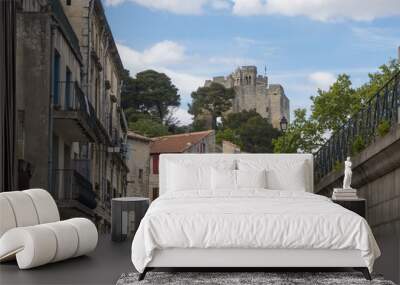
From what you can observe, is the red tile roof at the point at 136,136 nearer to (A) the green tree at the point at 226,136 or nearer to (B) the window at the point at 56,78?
(A) the green tree at the point at 226,136

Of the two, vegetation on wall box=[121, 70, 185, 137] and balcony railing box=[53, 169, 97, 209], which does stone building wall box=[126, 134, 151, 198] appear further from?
balcony railing box=[53, 169, 97, 209]

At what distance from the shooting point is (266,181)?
642 cm

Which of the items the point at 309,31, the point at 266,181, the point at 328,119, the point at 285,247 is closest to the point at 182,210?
the point at 285,247

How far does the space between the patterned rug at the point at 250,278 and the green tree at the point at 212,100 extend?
4465 mm

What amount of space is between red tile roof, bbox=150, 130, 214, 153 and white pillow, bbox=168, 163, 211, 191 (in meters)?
1.84

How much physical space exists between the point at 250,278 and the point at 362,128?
5129mm

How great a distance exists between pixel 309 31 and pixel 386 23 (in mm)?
983

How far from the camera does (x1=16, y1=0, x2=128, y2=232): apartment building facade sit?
7754 mm

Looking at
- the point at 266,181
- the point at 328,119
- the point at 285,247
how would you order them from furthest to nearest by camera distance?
the point at 328,119 → the point at 266,181 → the point at 285,247

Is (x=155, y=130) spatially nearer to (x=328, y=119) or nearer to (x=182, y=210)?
(x=328, y=119)

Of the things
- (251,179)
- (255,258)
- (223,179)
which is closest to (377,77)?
(251,179)

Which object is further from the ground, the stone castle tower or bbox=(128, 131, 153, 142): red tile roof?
the stone castle tower

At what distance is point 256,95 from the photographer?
8547mm

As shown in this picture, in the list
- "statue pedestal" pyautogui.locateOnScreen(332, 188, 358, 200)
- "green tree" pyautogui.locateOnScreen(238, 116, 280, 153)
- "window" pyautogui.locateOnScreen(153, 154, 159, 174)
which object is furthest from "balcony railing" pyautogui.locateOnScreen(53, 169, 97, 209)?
"statue pedestal" pyautogui.locateOnScreen(332, 188, 358, 200)
